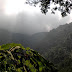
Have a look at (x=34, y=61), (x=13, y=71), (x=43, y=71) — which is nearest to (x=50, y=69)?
(x=43, y=71)

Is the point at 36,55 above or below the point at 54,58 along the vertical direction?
above

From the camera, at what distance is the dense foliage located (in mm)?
1123

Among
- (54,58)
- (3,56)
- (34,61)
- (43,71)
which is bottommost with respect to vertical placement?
(54,58)

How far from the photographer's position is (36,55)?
1447 millimetres

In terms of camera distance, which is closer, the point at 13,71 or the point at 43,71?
the point at 13,71

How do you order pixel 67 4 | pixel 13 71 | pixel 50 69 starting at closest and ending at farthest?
1. pixel 13 71
2. pixel 50 69
3. pixel 67 4

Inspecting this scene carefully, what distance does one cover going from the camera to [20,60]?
1.31m

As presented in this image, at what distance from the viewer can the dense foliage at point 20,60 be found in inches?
44.2

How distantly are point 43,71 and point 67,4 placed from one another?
11674 mm

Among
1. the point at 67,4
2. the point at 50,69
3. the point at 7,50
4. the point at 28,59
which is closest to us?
the point at 7,50

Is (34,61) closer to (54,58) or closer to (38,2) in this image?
(38,2)

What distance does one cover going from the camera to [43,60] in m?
1.44

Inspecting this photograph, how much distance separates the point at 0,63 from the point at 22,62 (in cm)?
27

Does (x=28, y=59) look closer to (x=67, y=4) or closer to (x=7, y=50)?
(x=7, y=50)
